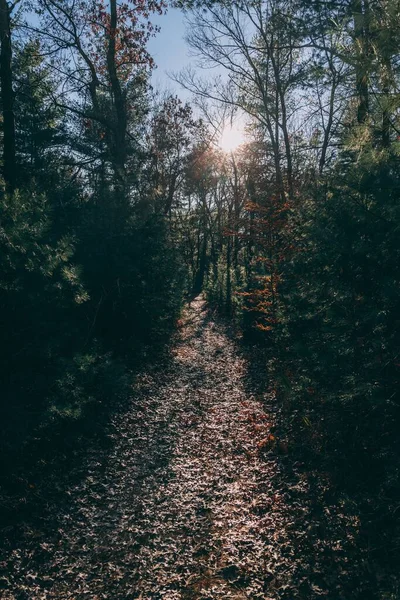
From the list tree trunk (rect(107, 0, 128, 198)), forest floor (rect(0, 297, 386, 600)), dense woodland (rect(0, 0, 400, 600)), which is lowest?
forest floor (rect(0, 297, 386, 600))

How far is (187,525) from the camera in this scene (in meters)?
5.64

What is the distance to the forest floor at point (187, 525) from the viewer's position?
15.0 feet

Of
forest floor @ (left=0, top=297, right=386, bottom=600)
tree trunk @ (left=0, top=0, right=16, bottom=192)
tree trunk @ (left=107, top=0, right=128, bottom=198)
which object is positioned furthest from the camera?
tree trunk @ (left=107, top=0, right=128, bottom=198)

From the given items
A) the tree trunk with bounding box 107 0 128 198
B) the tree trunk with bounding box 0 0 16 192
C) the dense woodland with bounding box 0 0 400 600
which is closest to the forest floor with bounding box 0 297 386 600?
the dense woodland with bounding box 0 0 400 600

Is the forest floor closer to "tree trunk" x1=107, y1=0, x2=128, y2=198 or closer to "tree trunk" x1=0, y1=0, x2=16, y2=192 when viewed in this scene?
"tree trunk" x1=0, y1=0, x2=16, y2=192

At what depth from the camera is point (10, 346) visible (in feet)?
19.1

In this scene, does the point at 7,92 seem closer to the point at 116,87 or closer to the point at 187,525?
the point at 116,87

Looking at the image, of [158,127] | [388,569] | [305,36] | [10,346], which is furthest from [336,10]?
[158,127]

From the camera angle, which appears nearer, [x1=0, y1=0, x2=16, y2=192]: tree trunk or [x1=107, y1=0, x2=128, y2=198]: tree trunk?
[x1=0, y1=0, x2=16, y2=192]: tree trunk

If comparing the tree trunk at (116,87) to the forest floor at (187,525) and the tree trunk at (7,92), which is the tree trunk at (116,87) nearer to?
the tree trunk at (7,92)

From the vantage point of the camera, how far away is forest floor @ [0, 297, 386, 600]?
457 centimetres

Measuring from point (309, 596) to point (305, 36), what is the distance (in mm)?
14658

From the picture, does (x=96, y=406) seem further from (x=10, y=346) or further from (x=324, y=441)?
(x=324, y=441)

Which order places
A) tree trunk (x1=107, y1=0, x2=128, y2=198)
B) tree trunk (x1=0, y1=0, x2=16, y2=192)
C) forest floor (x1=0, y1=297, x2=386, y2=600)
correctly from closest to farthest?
1. forest floor (x1=0, y1=297, x2=386, y2=600)
2. tree trunk (x1=0, y1=0, x2=16, y2=192)
3. tree trunk (x1=107, y1=0, x2=128, y2=198)
